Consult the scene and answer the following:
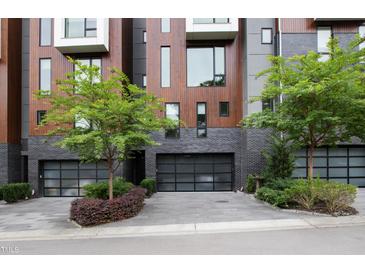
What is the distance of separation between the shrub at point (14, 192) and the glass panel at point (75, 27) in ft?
31.4

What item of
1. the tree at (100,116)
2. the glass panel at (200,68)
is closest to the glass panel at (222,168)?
the glass panel at (200,68)

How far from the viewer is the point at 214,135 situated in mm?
18312

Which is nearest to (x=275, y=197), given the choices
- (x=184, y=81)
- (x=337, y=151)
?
(x=337, y=151)

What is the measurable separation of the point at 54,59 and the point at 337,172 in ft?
63.8

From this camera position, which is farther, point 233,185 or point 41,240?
point 233,185

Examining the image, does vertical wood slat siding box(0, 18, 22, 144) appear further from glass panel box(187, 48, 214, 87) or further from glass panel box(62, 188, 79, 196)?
glass panel box(187, 48, 214, 87)

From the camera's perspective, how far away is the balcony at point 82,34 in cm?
1714

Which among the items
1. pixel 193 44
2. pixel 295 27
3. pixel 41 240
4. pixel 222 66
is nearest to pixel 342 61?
pixel 295 27

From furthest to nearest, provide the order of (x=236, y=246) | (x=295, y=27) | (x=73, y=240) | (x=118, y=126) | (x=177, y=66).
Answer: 1. (x=177, y=66)
2. (x=295, y=27)
3. (x=118, y=126)
4. (x=73, y=240)
5. (x=236, y=246)


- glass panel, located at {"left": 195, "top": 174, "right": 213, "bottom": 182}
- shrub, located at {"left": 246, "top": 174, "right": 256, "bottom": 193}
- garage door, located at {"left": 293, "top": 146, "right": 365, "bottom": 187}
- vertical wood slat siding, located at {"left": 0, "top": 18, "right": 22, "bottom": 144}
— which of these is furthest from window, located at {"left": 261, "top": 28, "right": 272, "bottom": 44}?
vertical wood slat siding, located at {"left": 0, "top": 18, "right": 22, "bottom": 144}

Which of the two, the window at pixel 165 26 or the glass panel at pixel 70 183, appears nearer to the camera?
the window at pixel 165 26

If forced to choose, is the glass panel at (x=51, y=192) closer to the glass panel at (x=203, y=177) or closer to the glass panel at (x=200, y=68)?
the glass panel at (x=203, y=177)

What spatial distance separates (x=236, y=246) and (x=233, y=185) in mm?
11973

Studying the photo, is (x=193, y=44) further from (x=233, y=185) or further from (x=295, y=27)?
(x=233, y=185)
